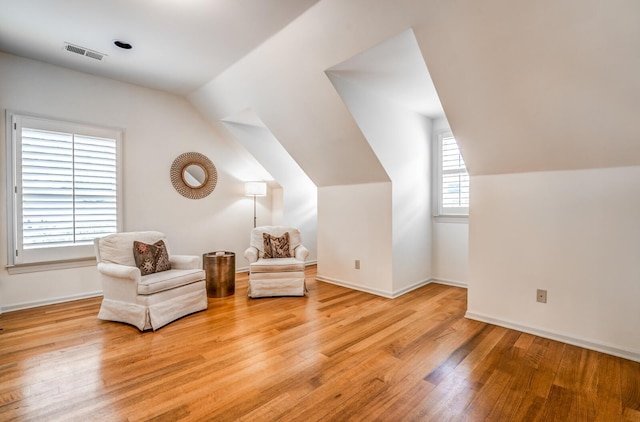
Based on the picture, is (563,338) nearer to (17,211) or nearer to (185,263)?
(185,263)

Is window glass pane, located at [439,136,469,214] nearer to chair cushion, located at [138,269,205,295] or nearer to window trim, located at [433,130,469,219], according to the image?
window trim, located at [433,130,469,219]

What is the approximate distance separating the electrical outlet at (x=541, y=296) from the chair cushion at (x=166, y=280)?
3.20 m

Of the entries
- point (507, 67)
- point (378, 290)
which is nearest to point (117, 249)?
point (378, 290)

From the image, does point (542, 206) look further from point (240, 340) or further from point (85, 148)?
point (85, 148)

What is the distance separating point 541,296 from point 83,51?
16.3 ft

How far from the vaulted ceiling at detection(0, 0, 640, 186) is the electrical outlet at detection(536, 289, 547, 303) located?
1.06 meters

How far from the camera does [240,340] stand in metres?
2.51

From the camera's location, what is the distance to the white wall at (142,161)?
128 inches

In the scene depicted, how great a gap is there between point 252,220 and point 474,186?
351 centimetres

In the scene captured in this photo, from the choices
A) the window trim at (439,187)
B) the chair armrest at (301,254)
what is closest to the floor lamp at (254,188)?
the chair armrest at (301,254)

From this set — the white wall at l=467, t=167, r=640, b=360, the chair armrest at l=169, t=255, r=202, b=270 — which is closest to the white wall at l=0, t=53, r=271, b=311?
the chair armrest at l=169, t=255, r=202, b=270

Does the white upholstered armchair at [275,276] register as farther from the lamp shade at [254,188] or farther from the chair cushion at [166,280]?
the lamp shade at [254,188]

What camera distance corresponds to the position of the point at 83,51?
3.09 metres

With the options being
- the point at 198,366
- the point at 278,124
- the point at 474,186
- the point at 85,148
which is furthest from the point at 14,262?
the point at 474,186
